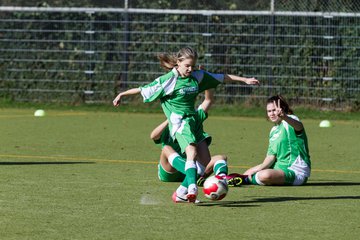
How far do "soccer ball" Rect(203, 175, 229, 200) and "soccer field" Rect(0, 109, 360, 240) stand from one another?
84 mm

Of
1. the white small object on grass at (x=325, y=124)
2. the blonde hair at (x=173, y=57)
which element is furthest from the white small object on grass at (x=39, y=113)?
the blonde hair at (x=173, y=57)

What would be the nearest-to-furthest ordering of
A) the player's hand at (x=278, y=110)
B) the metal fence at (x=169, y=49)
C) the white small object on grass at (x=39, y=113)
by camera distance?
1. the player's hand at (x=278, y=110)
2. the white small object on grass at (x=39, y=113)
3. the metal fence at (x=169, y=49)

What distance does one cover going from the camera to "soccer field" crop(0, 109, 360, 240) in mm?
7922

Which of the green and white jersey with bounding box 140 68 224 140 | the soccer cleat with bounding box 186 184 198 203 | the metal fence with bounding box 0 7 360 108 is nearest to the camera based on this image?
the soccer cleat with bounding box 186 184 198 203

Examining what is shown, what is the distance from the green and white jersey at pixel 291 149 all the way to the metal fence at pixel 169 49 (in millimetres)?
12766

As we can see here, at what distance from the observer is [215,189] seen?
9.45 metres

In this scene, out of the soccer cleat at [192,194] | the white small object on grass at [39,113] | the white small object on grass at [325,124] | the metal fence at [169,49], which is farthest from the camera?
the metal fence at [169,49]

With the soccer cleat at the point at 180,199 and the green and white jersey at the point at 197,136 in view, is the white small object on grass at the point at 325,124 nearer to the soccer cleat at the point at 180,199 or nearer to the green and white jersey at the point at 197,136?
the green and white jersey at the point at 197,136

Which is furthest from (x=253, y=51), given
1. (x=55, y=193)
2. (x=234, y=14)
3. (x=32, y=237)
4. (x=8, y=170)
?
(x=32, y=237)

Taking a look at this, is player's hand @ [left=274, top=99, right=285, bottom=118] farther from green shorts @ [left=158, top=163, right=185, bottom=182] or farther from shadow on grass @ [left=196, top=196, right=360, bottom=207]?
green shorts @ [left=158, top=163, right=185, bottom=182]

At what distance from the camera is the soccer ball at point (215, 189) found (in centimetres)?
945

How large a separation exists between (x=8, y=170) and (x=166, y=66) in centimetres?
272

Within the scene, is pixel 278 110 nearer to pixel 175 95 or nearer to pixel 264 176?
pixel 264 176

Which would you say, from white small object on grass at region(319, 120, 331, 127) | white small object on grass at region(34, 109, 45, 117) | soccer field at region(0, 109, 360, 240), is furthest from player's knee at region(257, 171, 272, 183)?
white small object on grass at region(34, 109, 45, 117)
